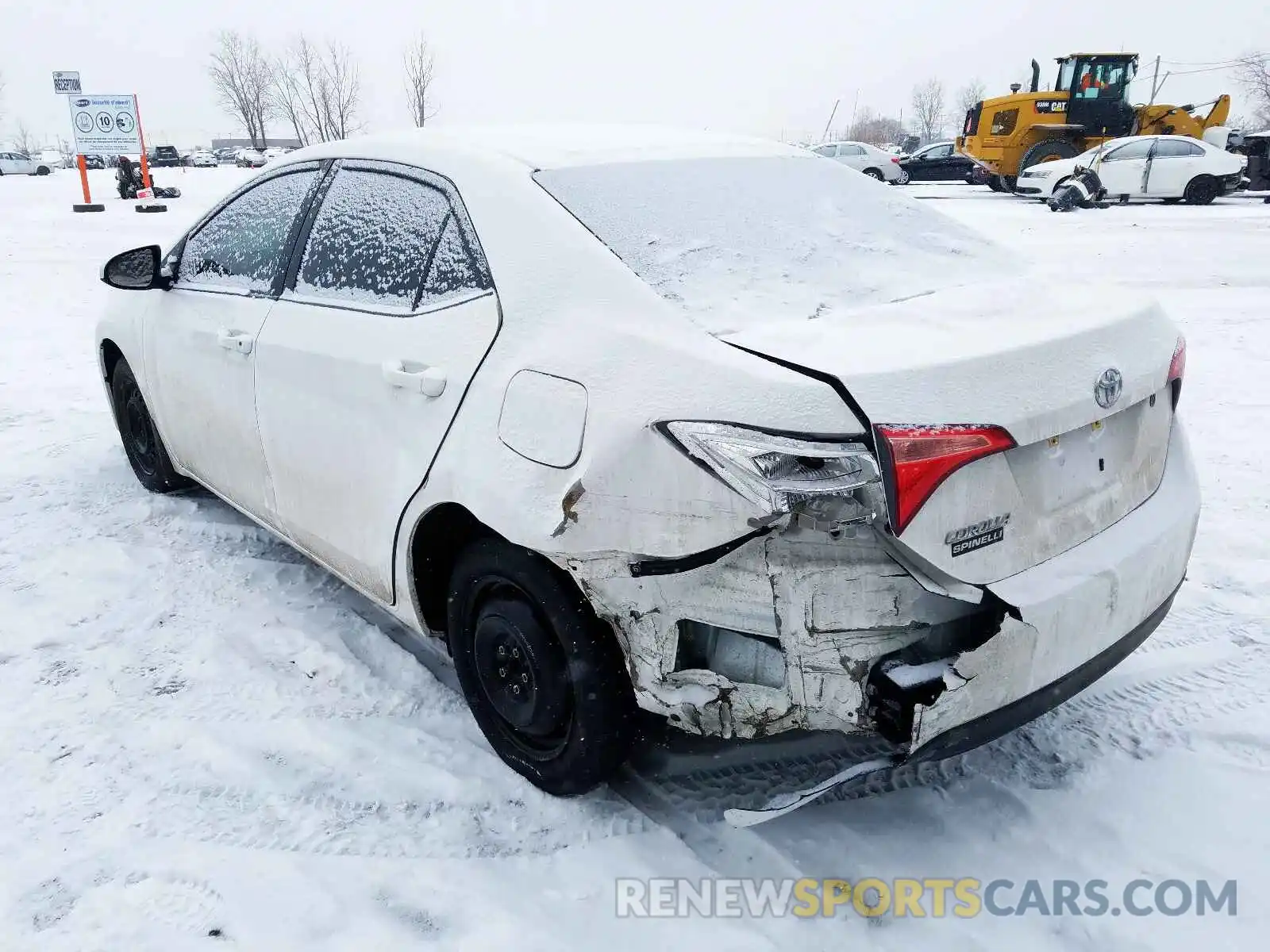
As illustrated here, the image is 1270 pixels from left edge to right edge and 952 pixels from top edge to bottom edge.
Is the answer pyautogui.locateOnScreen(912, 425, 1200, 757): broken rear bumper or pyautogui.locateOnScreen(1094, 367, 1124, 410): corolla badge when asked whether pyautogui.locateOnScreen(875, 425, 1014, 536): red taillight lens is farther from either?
pyautogui.locateOnScreen(1094, 367, 1124, 410): corolla badge

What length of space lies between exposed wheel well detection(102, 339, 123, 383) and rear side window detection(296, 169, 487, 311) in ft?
6.75

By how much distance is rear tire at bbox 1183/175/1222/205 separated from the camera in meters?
19.1

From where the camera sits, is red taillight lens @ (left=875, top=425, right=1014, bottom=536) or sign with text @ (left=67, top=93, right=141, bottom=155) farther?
sign with text @ (left=67, top=93, right=141, bottom=155)

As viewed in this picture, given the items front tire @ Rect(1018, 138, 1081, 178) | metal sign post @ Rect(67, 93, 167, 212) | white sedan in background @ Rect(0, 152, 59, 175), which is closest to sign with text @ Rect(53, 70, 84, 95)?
metal sign post @ Rect(67, 93, 167, 212)

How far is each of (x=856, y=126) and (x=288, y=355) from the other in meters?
99.0

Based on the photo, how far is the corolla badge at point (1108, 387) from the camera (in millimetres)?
2031

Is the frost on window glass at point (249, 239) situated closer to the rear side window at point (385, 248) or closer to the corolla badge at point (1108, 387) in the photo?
the rear side window at point (385, 248)

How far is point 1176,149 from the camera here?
62.3 ft

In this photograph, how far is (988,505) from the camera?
Result: 1882 millimetres

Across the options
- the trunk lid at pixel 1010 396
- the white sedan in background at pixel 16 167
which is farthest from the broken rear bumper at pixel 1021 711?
the white sedan in background at pixel 16 167

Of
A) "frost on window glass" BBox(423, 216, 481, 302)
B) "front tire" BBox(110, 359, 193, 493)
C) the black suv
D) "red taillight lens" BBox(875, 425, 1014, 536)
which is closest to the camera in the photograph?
"red taillight lens" BBox(875, 425, 1014, 536)

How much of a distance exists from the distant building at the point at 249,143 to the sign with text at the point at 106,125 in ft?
172

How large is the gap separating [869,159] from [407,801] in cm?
2727

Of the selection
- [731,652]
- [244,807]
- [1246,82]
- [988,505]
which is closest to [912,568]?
[988,505]
